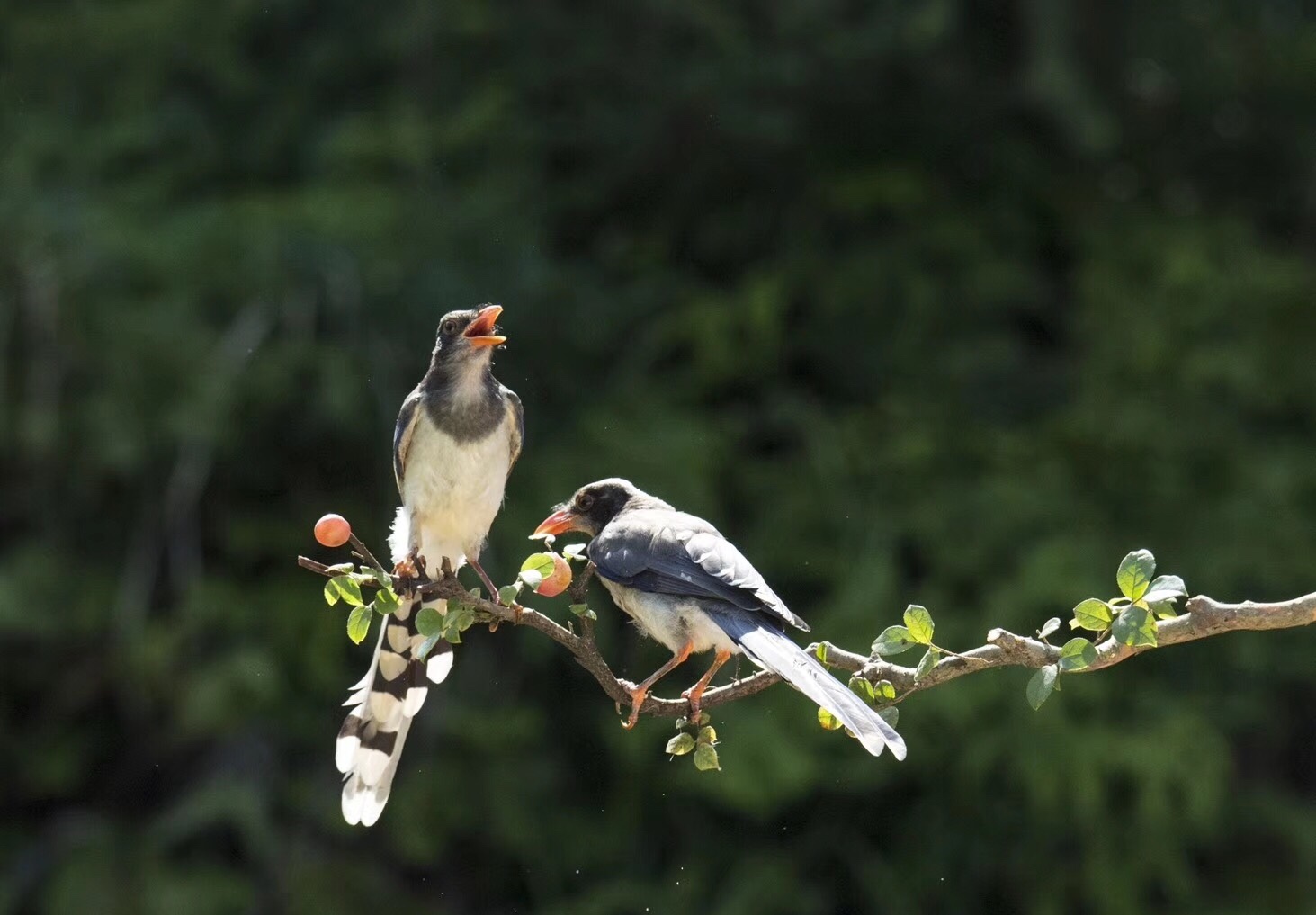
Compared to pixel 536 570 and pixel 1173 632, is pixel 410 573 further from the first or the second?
pixel 1173 632

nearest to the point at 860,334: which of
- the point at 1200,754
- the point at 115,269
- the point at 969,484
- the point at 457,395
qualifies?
the point at 969,484

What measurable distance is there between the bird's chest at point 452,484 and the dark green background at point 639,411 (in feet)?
7.24

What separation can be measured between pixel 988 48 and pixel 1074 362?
5.29 feet

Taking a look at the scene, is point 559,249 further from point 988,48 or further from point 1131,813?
point 1131,813

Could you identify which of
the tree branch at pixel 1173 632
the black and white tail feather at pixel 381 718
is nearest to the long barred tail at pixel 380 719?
A: the black and white tail feather at pixel 381 718

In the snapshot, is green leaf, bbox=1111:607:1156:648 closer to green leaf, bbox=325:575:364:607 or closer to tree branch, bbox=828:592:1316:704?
tree branch, bbox=828:592:1316:704

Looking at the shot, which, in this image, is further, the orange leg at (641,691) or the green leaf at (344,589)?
the orange leg at (641,691)

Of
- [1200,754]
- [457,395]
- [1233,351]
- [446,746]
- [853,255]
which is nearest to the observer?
[457,395]

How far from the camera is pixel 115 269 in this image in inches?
A: 274

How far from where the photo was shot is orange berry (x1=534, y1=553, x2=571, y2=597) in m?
2.86

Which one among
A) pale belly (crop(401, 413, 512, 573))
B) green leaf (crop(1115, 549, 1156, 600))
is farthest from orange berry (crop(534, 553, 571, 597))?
pale belly (crop(401, 413, 512, 573))

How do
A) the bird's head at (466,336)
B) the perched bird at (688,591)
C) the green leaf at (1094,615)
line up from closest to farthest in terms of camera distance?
the green leaf at (1094,615) → the perched bird at (688,591) → the bird's head at (466,336)

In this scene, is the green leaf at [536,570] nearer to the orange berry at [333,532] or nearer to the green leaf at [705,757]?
the orange berry at [333,532]

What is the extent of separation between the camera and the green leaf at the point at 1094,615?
254 cm
